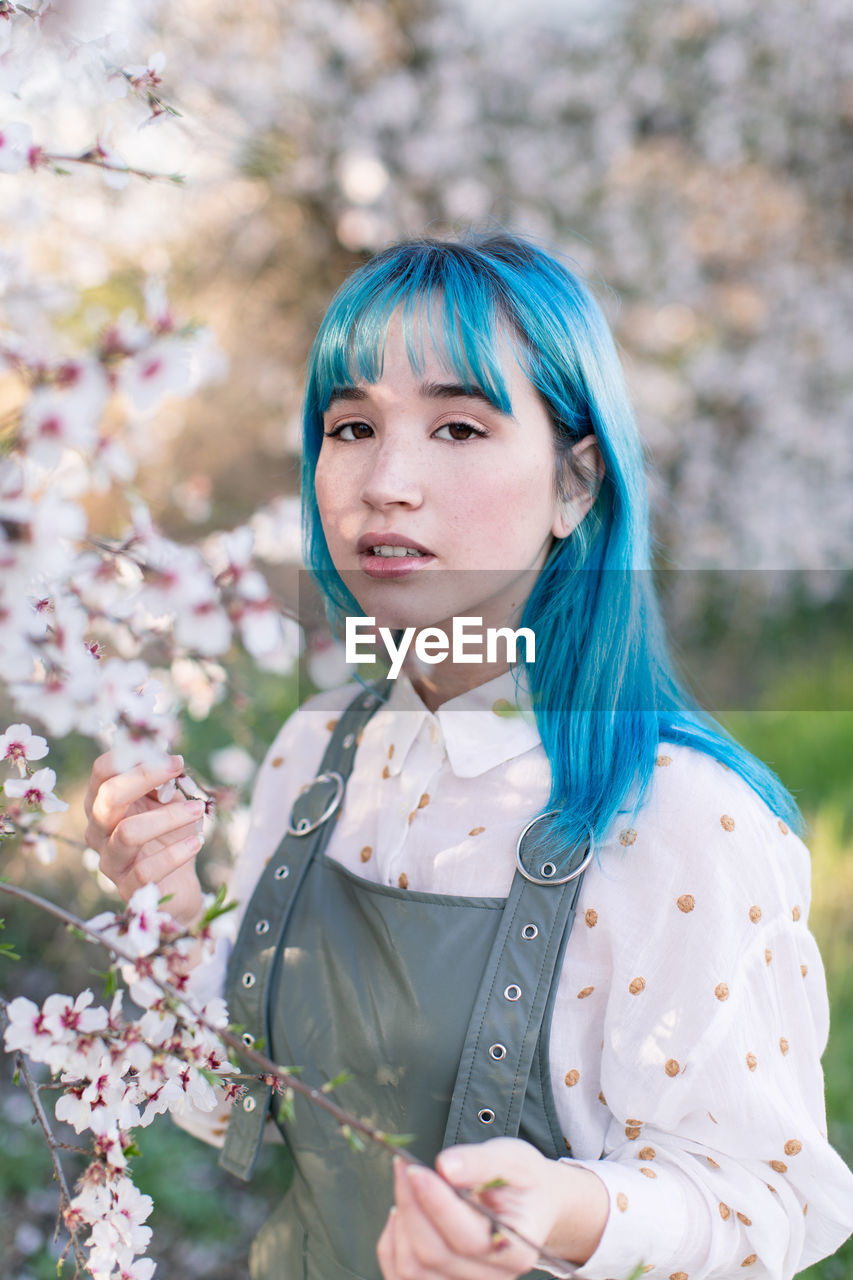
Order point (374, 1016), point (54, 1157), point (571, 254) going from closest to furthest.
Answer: point (54, 1157)
point (374, 1016)
point (571, 254)

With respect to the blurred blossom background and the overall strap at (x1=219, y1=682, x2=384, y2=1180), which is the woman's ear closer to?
the overall strap at (x1=219, y1=682, x2=384, y2=1180)

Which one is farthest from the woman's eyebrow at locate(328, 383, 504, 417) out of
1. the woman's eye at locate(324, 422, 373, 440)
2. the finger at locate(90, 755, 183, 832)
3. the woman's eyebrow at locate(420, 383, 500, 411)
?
the finger at locate(90, 755, 183, 832)

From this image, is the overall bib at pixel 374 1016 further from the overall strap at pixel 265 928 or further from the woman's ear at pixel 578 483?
the woman's ear at pixel 578 483

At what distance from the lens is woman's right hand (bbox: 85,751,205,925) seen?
1037 millimetres

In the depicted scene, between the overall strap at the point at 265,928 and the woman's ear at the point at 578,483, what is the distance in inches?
16.2

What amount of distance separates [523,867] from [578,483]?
0.52m

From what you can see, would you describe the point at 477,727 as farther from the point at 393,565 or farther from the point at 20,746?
the point at 20,746

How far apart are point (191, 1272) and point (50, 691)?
2387mm

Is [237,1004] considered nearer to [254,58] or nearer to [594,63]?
[254,58]

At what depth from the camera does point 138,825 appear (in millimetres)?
1039

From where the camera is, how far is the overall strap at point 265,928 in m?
1.25

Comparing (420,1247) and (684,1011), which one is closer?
(420,1247)

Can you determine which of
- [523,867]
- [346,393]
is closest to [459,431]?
[346,393]

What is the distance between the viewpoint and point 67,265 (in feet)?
11.8
